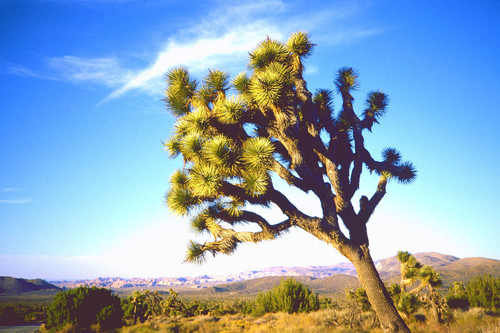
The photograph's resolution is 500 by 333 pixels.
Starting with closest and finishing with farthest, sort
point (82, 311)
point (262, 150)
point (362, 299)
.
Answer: point (262, 150), point (82, 311), point (362, 299)

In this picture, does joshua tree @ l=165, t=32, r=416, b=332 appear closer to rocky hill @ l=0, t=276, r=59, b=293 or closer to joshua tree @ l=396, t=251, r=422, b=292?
joshua tree @ l=396, t=251, r=422, b=292

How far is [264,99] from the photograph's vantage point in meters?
6.81

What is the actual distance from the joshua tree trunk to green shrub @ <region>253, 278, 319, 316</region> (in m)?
8.64

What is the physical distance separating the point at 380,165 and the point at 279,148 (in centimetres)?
294

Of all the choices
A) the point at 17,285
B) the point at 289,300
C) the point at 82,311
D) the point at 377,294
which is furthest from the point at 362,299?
the point at 17,285

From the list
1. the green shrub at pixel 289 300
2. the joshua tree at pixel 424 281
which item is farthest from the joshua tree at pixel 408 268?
the green shrub at pixel 289 300

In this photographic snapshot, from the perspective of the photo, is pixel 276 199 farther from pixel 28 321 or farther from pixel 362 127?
pixel 28 321

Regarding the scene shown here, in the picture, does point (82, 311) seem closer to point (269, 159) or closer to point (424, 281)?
point (269, 159)

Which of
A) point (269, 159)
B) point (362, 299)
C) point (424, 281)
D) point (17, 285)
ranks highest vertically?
point (269, 159)

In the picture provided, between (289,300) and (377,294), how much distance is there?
8877 millimetres

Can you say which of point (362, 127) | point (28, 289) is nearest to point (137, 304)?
point (362, 127)

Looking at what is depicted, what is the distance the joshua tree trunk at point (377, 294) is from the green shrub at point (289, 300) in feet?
28.3

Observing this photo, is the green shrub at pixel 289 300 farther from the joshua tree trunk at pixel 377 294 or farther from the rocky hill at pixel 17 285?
the rocky hill at pixel 17 285

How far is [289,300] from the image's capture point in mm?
14312
